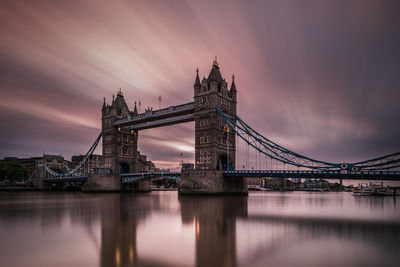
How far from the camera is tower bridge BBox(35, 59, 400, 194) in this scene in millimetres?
38344

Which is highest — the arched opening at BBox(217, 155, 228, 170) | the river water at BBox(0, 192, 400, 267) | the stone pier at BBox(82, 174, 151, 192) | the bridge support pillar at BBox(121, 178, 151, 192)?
the arched opening at BBox(217, 155, 228, 170)

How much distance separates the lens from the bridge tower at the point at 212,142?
42.9 m

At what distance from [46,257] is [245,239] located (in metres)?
Result: 6.97

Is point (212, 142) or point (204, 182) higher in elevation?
point (212, 142)

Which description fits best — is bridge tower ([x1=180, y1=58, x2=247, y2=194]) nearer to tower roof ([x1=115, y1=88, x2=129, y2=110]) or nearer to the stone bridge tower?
the stone bridge tower

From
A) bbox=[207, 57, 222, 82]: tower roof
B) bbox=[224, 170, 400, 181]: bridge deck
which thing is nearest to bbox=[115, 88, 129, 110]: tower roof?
bbox=[207, 57, 222, 82]: tower roof

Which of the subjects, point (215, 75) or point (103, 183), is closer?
point (215, 75)

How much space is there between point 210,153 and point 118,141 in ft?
91.9

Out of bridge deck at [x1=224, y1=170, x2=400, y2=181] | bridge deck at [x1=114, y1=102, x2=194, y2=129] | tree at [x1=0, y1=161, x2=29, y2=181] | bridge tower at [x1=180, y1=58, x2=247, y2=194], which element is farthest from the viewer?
tree at [x1=0, y1=161, x2=29, y2=181]

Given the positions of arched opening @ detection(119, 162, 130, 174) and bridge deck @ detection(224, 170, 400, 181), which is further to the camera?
arched opening @ detection(119, 162, 130, 174)

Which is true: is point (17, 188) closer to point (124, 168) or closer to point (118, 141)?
point (124, 168)

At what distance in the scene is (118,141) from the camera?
6519cm

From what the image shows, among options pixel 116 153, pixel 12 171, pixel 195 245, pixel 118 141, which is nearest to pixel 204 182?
pixel 116 153

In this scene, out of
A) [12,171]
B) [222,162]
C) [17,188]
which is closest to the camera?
[222,162]
